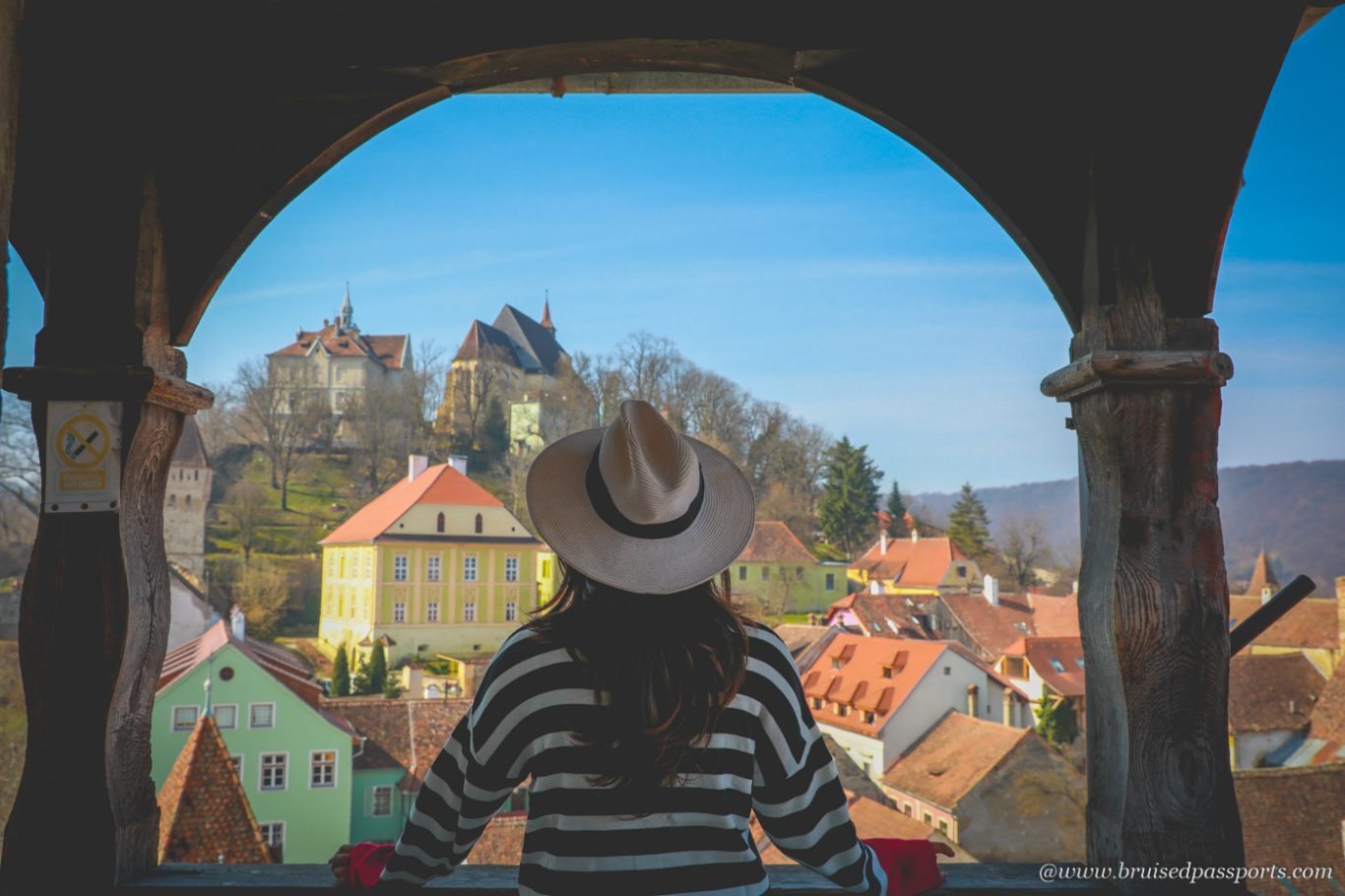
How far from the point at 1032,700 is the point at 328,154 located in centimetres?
3029

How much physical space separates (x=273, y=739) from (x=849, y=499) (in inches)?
1346

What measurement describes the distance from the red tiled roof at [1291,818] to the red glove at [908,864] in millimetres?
11358

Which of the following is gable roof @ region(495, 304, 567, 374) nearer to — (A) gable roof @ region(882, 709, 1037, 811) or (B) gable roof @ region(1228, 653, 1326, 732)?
(A) gable roof @ region(882, 709, 1037, 811)

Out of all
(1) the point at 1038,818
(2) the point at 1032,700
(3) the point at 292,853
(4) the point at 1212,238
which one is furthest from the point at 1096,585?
(2) the point at 1032,700

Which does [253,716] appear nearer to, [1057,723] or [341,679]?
[341,679]

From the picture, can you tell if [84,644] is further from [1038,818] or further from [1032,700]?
[1032,700]

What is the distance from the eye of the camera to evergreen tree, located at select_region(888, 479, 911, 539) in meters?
51.2

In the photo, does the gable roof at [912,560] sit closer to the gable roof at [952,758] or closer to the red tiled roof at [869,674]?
the red tiled roof at [869,674]

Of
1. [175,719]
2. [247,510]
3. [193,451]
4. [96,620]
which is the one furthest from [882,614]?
[96,620]

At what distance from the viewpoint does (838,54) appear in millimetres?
2416

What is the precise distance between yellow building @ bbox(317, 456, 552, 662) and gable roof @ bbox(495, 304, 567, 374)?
28.7 metres

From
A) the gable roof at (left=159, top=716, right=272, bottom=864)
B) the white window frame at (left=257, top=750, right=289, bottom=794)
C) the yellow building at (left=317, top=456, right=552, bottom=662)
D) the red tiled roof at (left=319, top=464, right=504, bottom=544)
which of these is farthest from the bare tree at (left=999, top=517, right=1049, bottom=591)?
the gable roof at (left=159, top=716, right=272, bottom=864)

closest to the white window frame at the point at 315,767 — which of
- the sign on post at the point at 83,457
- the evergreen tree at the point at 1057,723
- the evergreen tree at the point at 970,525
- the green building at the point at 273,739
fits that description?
the green building at the point at 273,739

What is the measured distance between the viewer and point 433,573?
37188 millimetres
